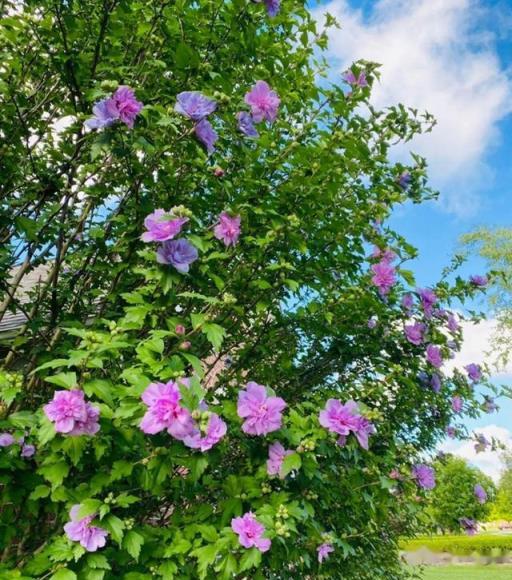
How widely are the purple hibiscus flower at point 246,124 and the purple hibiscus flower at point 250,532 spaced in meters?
1.49

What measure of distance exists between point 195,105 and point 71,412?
1137 mm

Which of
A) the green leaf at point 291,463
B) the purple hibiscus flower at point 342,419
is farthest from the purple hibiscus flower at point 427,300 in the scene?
the green leaf at point 291,463

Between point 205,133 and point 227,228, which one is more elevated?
point 205,133

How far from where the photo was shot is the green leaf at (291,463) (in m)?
1.99

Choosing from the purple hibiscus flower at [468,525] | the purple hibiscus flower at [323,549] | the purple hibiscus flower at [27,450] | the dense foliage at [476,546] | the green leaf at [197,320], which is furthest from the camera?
the dense foliage at [476,546]

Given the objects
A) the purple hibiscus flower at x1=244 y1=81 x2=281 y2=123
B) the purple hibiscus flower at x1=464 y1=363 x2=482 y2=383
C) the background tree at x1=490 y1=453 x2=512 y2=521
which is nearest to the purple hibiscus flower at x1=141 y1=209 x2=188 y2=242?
the purple hibiscus flower at x1=244 y1=81 x2=281 y2=123

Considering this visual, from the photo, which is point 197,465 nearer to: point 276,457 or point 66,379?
point 276,457

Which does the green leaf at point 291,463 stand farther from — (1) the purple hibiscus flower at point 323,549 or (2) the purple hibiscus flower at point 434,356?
(2) the purple hibiscus flower at point 434,356

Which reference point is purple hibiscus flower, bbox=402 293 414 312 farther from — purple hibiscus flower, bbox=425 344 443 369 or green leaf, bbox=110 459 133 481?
green leaf, bbox=110 459 133 481

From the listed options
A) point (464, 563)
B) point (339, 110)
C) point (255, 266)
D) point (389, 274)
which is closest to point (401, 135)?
point (339, 110)

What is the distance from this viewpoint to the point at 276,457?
2105mm

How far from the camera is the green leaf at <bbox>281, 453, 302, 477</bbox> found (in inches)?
78.4

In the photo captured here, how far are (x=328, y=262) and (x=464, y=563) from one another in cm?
3049

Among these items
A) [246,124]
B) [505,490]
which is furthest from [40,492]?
[505,490]
